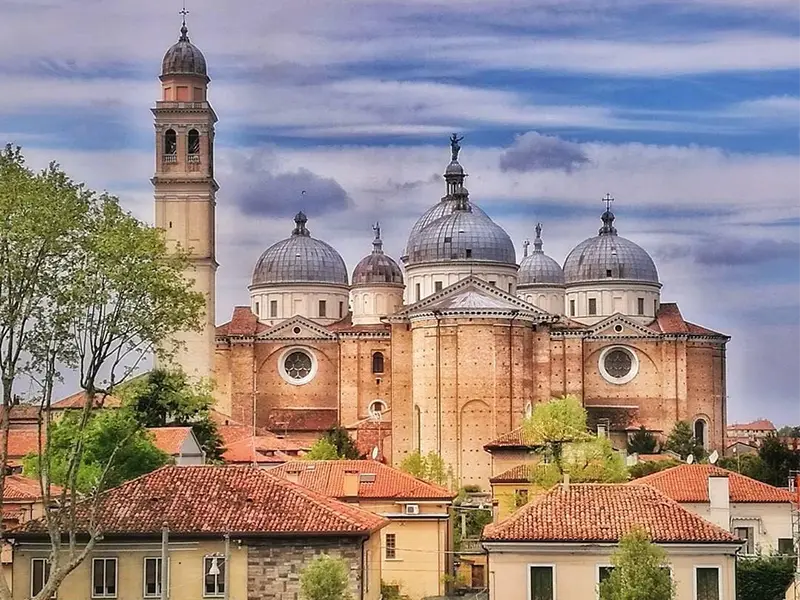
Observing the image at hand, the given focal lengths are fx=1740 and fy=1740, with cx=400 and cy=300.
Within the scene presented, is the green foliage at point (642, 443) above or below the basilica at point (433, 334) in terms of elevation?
below

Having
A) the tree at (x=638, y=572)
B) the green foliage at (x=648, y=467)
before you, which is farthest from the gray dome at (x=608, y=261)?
the tree at (x=638, y=572)

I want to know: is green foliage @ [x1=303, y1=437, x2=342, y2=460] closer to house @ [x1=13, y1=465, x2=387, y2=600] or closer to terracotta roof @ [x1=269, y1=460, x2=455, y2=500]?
terracotta roof @ [x1=269, y1=460, x2=455, y2=500]

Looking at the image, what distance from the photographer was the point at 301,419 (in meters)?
98.8

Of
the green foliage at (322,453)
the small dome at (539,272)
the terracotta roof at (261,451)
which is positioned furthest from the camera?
the small dome at (539,272)

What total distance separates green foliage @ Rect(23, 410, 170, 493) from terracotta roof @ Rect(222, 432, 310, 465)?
1093cm

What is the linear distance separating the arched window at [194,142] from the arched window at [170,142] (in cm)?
74

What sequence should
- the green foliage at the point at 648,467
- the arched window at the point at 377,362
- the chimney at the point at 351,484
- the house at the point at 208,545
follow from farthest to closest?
the arched window at the point at 377,362
the green foliage at the point at 648,467
the chimney at the point at 351,484
the house at the point at 208,545

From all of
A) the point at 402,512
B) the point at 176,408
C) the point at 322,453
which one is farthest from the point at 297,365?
the point at 402,512

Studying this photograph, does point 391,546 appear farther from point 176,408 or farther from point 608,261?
point 608,261

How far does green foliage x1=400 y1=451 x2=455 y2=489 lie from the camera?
75.8 m

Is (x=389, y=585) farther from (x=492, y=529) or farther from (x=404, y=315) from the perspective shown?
(x=404, y=315)

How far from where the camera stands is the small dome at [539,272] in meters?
114

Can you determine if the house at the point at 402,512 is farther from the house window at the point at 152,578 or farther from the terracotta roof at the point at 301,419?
the terracotta roof at the point at 301,419

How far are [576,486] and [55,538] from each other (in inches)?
402
